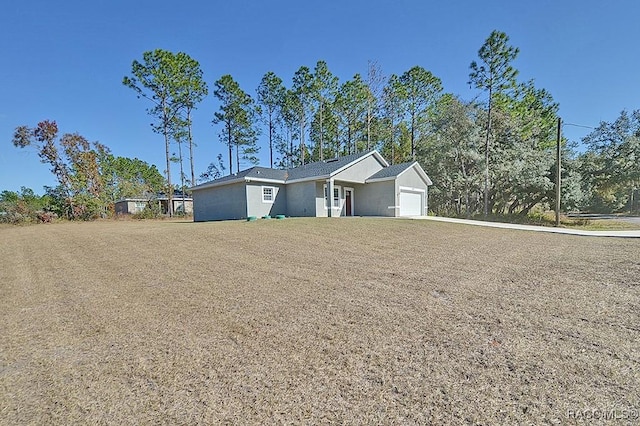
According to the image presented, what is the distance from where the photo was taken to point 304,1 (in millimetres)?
13516

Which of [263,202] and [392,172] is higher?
[392,172]

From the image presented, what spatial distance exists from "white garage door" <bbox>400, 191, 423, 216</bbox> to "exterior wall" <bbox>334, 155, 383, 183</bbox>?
9.39ft

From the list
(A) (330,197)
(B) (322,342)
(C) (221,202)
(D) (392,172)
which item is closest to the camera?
(B) (322,342)

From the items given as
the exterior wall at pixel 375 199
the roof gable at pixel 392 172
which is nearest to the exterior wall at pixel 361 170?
the roof gable at pixel 392 172

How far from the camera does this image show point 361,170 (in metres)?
20.4

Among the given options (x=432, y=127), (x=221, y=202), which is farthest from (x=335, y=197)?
(x=432, y=127)

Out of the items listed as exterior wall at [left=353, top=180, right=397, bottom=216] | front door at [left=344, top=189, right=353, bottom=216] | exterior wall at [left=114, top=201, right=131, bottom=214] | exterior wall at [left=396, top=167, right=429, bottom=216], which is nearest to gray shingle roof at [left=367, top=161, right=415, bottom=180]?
exterior wall at [left=396, top=167, right=429, bottom=216]

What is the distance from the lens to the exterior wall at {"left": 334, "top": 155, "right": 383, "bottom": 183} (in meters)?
19.0

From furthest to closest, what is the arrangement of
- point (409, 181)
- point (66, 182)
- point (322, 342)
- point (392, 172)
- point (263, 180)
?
point (66, 182) < point (409, 181) < point (392, 172) < point (263, 180) < point (322, 342)

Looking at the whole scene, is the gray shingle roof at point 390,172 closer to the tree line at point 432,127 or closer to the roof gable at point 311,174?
the roof gable at point 311,174

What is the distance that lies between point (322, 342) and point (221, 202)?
19.2 meters

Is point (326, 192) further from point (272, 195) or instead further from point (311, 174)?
point (272, 195)

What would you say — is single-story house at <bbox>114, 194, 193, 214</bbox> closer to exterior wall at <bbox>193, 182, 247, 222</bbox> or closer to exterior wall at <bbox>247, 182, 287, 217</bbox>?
exterior wall at <bbox>193, 182, 247, 222</bbox>

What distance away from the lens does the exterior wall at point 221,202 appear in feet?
62.8
